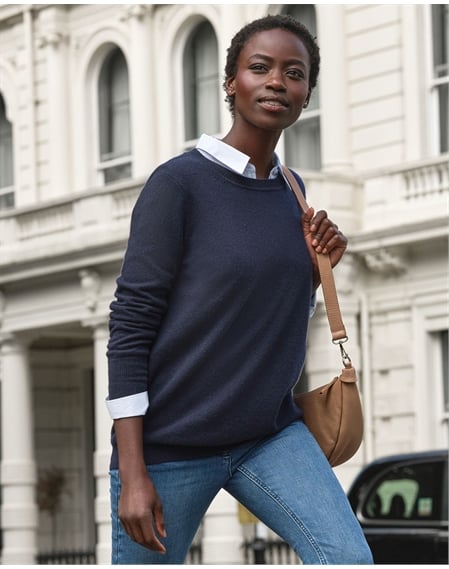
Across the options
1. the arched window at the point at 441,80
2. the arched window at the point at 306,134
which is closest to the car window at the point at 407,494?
the arched window at the point at 441,80

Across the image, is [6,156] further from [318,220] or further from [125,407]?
[125,407]

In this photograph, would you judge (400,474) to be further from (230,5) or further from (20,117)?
(20,117)

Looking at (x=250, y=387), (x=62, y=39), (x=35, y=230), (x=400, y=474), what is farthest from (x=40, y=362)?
(x=250, y=387)

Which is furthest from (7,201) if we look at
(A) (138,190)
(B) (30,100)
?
(A) (138,190)

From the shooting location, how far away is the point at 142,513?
4.26 metres

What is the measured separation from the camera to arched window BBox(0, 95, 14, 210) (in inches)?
1125

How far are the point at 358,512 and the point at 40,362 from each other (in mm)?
14772

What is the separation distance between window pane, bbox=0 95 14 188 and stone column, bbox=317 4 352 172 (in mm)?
7521

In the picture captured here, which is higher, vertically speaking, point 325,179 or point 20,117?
point 20,117

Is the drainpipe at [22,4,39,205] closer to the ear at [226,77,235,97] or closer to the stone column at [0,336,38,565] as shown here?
the stone column at [0,336,38,565]

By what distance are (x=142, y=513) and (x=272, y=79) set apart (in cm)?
117

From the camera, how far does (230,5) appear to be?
2414cm

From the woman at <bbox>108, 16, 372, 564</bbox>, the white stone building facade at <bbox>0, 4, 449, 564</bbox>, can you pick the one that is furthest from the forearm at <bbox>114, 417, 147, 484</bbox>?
the white stone building facade at <bbox>0, 4, 449, 564</bbox>

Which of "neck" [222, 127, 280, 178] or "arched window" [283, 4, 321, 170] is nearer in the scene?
"neck" [222, 127, 280, 178]
